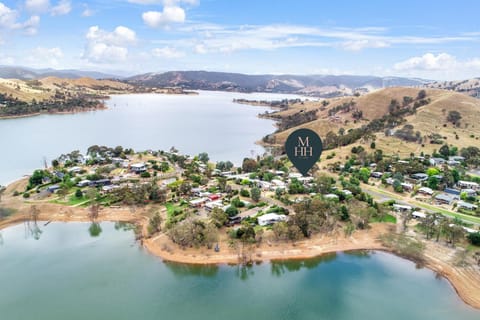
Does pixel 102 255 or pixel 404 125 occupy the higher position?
pixel 404 125

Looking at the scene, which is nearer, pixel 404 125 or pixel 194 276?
pixel 194 276

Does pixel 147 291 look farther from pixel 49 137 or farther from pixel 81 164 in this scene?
pixel 49 137

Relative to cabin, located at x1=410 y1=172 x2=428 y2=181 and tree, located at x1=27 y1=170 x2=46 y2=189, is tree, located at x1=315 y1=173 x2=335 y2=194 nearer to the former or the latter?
cabin, located at x1=410 y1=172 x2=428 y2=181

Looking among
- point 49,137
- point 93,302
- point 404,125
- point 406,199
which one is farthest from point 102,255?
point 404,125

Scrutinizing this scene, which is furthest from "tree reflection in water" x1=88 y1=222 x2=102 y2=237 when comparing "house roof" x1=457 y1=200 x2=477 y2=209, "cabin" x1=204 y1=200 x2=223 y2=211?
"house roof" x1=457 y1=200 x2=477 y2=209

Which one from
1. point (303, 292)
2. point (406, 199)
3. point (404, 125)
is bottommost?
point (303, 292)

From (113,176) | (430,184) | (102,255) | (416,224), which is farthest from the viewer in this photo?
(113,176)

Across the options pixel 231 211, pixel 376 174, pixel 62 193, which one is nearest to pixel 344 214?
pixel 231 211

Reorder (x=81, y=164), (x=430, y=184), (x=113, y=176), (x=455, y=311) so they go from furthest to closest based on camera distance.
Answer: (x=81, y=164), (x=113, y=176), (x=430, y=184), (x=455, y=311)
